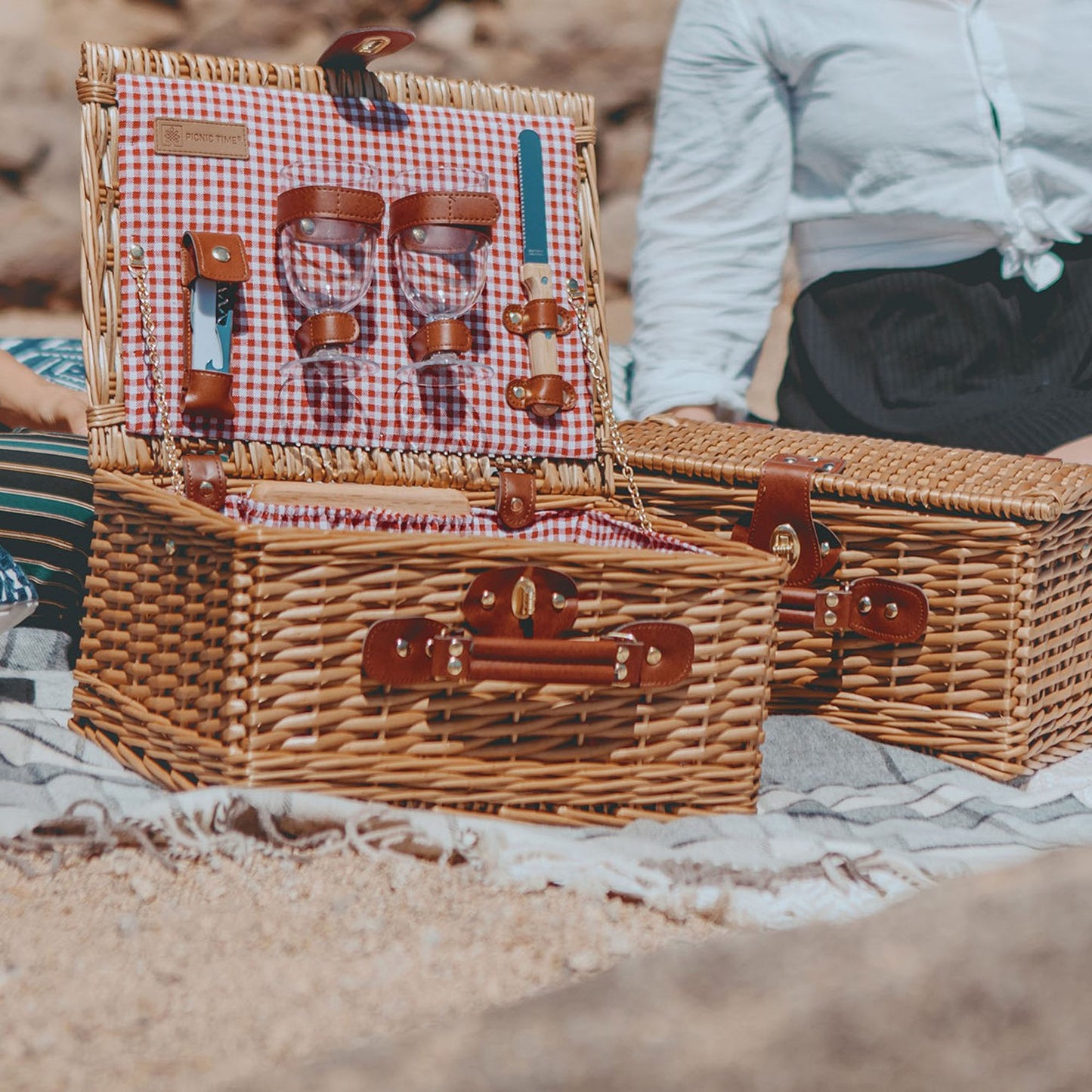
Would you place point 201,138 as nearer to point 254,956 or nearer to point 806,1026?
point 254,956

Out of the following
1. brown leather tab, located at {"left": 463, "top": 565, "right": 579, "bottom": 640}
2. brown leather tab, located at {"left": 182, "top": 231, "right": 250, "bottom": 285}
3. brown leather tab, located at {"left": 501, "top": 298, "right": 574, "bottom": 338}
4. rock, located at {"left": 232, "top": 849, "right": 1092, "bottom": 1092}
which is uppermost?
brown leather tab, located at {"left": 182, "top": 231, "right": 250, "bottom": 285}

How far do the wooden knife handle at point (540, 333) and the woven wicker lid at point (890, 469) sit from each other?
14 cm

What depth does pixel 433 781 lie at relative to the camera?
1.14m

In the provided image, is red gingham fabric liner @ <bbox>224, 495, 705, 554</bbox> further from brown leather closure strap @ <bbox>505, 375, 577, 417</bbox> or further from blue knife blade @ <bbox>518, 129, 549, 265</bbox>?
blue knife blade @ <bbox>518, 129, 549, 265</bbox>

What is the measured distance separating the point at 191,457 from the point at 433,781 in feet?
1.50

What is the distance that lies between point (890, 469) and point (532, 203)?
52 centimetres

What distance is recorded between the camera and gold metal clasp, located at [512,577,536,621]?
1.11 metres

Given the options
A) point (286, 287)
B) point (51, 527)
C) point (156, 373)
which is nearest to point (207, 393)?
point (156, 373)

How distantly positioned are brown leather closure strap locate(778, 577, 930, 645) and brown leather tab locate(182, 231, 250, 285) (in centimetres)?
67

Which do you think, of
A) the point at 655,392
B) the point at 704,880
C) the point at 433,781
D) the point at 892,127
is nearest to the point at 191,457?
the point at 433,781

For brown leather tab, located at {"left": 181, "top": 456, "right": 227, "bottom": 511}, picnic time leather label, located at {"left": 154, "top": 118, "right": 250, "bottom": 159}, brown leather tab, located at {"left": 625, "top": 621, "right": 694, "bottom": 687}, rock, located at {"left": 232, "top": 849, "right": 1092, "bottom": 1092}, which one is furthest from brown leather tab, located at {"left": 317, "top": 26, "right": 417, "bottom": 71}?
rock, located at {"left": 232, "top": 849, "right": 1092, "bottom": 1092}

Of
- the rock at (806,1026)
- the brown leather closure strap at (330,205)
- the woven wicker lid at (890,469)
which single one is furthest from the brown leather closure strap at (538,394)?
the rock at (806,1026)

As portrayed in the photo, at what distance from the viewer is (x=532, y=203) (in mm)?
1570

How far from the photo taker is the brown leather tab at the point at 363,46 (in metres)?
1.47
